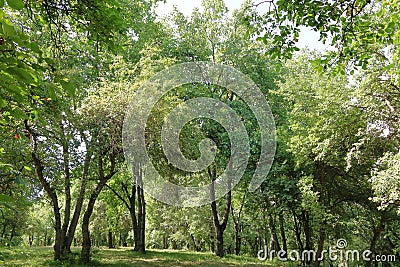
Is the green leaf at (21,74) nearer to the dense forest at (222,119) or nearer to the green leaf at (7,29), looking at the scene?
the green leaf at (7,29)

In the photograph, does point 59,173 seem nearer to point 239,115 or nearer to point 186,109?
point 186,109

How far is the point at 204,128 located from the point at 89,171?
6306 millimetres

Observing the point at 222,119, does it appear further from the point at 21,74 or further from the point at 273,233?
the point at 21,74

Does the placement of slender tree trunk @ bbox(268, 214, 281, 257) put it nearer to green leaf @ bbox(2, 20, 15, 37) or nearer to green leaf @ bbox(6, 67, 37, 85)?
green leaf @ bbox(6, 67, 37, 85)

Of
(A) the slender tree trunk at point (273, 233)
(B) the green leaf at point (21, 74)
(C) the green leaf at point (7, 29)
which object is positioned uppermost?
(C) the green leaf at point (7, 29)

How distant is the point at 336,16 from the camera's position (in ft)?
15.4

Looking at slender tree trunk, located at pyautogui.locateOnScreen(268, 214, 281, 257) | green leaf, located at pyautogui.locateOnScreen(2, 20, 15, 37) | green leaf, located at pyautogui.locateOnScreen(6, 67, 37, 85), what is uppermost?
green leaf, located at pyautogui.locateOnScreen(2, 20, 15, 37)

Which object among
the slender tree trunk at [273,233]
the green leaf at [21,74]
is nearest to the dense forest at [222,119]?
the slender tree trunk at [273,233]

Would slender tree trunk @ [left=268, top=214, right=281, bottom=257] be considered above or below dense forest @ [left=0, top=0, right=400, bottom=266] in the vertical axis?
below

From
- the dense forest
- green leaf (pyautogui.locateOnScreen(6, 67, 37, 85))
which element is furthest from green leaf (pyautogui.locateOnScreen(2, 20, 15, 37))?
the dense forest

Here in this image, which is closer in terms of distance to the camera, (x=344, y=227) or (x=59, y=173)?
(x=59, y=173)

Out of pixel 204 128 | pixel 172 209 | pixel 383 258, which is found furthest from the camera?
pixel 172 209

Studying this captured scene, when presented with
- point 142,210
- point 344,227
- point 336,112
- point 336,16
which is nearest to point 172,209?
point 142,210

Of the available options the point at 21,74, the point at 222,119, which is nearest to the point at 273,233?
the point at 222,119
